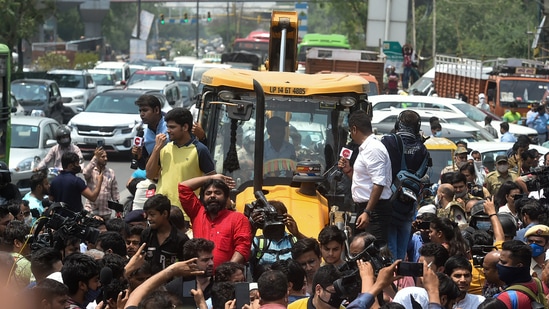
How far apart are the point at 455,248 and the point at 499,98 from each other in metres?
22.7

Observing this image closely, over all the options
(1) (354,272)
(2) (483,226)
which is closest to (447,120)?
(2) (483,226)

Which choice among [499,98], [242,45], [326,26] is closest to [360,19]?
[242,45]

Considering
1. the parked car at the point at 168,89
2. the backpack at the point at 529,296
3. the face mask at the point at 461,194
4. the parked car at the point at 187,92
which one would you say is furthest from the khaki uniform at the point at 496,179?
the parked car at the point at 187,92

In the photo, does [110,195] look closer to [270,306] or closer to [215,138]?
[215,138]

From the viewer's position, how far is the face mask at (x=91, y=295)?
7.56 metres

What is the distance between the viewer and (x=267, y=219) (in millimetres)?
9086

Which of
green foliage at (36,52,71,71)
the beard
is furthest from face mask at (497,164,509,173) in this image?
green foliage at (36,52,71,71)

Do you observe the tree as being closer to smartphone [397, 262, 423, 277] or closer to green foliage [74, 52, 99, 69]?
green foliage [74, 52, 99, 69]

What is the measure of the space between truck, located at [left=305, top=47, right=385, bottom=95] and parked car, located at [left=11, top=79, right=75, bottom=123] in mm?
7583

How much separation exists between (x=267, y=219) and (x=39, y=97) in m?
22.8

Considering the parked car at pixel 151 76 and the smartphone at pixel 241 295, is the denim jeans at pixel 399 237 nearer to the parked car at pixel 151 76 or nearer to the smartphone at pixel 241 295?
the smartphone at pixel 241 295

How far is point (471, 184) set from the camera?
14148 mm

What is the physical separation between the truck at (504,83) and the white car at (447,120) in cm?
695

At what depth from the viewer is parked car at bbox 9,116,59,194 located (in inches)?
797
